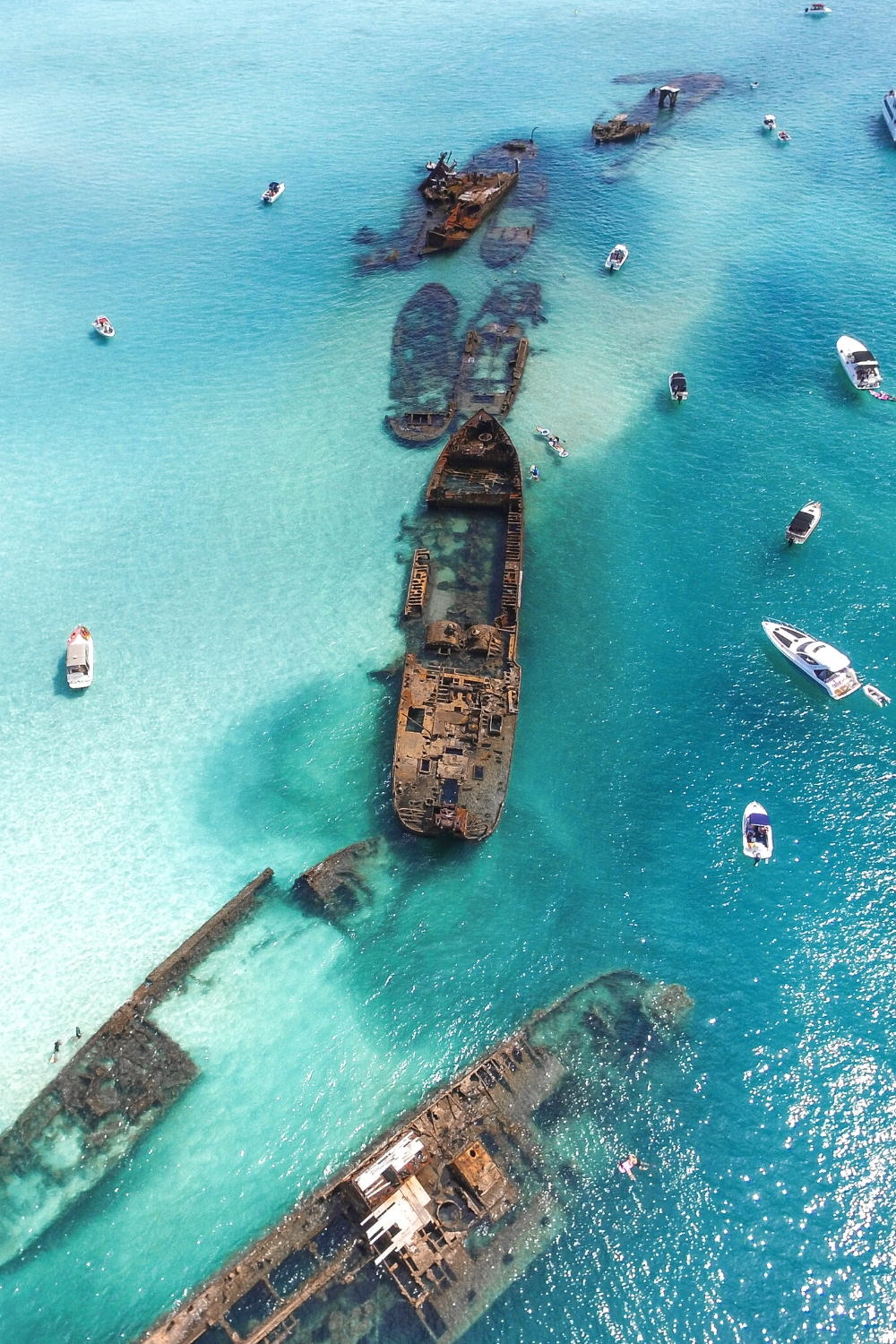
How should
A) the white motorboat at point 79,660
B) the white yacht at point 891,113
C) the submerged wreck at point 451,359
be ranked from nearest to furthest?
the white motorboat at point 79,660 → the submerged wreck at point 451,359 → the white yacht at point 891,113

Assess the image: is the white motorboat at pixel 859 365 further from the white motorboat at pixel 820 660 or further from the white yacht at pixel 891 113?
the white yacht at pixel 891 113

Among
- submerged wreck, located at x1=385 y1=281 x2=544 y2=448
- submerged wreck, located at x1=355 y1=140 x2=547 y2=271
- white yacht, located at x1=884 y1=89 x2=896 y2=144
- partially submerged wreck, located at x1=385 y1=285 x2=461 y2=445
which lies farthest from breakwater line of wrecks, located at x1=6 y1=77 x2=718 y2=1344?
white yacht, located at x1=884 y1=89 x2=896 y2=144

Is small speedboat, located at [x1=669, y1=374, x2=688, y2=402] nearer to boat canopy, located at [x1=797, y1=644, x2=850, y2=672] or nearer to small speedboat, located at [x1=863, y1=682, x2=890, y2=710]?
boat canopy, located at [x1=797, y1=644, x2=850, y2=672]

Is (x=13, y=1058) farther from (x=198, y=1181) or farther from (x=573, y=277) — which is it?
(x=573, y=277)

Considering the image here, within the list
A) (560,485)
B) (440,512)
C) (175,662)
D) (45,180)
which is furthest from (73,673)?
(45,180)

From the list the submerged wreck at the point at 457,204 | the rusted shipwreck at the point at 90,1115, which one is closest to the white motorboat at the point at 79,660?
the rusted shipwreck at the point at 90,1115

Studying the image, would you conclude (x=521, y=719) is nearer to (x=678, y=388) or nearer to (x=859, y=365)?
(x=678, y=388)
